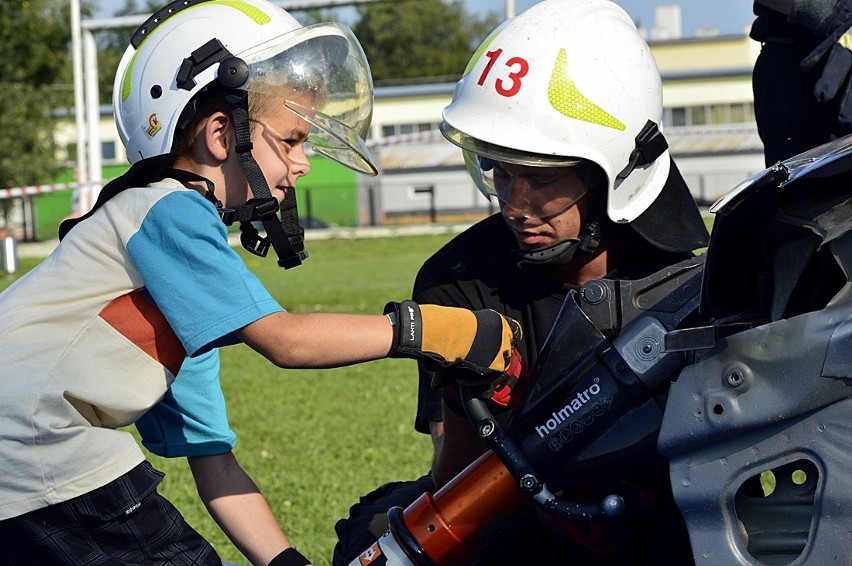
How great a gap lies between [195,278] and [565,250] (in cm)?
85

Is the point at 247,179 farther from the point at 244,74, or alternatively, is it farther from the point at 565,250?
the point at 565,250

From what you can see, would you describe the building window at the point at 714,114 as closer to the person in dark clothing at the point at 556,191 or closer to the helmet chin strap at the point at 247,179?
the person in dark clothing at the point at 556,191

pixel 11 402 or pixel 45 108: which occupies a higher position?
pixel 11 402

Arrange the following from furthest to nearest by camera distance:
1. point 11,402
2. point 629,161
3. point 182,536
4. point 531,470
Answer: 1. point 629,161
2. point 182,536
3. point 11,402
4. point 531,470

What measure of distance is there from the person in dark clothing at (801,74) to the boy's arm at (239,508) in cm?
192

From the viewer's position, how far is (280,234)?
110 inches

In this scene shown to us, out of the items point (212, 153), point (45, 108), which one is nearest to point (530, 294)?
point (212, 153)

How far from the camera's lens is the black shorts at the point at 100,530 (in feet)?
8.29

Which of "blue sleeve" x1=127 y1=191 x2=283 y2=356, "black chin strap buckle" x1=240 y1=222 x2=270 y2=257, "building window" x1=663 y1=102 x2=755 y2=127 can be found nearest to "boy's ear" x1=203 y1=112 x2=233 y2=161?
"black chin strap buckle" x1=240 y1=222 x2=270 y2=257

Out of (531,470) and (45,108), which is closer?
(531,470)

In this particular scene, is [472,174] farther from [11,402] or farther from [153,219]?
[11,402]

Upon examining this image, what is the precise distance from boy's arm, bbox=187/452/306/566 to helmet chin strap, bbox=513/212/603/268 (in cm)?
84

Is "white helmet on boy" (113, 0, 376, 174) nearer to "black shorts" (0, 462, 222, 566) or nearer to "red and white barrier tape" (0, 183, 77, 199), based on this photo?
"black shorts" (0, 462, 222, 566)

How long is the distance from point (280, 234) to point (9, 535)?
83 cm
